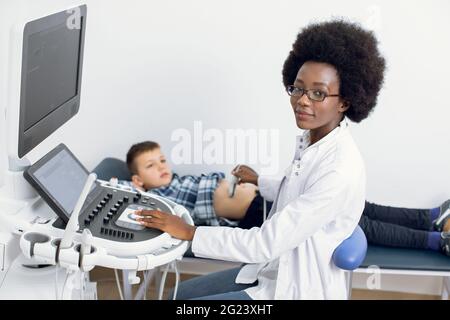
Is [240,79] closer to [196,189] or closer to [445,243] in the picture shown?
[196,189]

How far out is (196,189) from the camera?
200cm

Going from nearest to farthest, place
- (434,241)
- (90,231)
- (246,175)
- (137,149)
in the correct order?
(90,231), (246,175), (434,241), (137,149)

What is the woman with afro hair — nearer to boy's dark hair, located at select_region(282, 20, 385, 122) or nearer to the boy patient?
boy's dark hair, located at select_region(282, 20, 385, 122)

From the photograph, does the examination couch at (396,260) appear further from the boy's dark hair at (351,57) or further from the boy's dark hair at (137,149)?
the boy's dark hair at (351,57)

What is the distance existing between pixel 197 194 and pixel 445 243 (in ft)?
2.50

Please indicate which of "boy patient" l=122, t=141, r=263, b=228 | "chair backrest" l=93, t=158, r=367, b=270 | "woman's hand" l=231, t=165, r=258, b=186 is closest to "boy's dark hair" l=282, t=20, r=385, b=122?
"chair backrest" l=93, t=158, r=367, b=270

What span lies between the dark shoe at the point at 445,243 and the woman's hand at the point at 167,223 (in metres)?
0.90

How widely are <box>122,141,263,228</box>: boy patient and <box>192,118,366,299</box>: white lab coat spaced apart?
56 centimetres

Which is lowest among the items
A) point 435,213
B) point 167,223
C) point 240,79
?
point 435,213

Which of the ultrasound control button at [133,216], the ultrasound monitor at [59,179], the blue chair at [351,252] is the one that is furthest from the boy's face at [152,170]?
the blue chair at [351,252]

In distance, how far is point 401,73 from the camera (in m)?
1.88

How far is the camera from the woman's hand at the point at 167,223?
50.4 inches

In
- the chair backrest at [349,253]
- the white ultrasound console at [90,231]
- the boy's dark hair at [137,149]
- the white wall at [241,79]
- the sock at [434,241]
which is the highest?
the white wall at [241,79]

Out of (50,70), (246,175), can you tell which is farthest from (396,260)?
(50,70)
